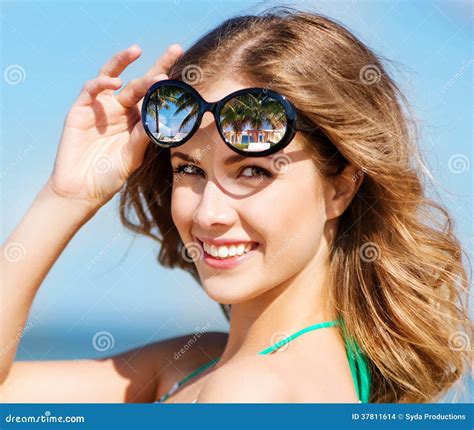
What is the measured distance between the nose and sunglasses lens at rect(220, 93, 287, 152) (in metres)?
0.22

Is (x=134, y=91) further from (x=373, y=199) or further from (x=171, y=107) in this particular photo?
(x=373, y=199)

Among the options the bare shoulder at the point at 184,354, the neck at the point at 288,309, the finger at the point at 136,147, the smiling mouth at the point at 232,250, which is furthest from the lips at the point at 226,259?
the bare shoulder at the point at 184,354

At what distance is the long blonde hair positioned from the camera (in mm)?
3299

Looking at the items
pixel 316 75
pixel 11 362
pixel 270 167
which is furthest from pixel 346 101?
pixel 11 362

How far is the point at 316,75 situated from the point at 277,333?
45.1 inches

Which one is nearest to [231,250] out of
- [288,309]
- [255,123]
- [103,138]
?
[288,309]

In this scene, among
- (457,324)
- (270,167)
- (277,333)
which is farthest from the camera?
(457,324)

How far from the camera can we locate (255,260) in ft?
10.7

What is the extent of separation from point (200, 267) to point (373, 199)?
86 centimetres

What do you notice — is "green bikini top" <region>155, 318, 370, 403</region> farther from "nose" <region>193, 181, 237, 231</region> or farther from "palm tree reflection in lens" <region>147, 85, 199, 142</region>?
"palm tree reflection in lens" <region>147, 85, 199, 142</region>

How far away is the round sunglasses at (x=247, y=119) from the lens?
3137mm

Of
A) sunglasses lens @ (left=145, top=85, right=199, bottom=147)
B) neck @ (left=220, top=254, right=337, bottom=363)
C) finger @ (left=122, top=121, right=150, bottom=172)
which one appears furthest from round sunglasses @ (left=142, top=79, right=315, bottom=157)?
neck @ (left=220, top=254, right=337, bottom=363)

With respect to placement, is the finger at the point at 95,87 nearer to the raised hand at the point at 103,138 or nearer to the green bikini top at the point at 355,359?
the raised hand at the point at 103,138
